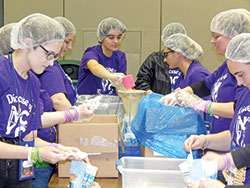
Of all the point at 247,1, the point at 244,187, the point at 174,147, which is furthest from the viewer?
the point at 247,1

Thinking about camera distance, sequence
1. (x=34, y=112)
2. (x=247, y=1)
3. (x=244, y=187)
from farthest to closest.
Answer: (x=247, y=1) → (x=34, y=112) → (x=244, y=187)

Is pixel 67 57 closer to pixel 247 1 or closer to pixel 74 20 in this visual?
pixel 74 20

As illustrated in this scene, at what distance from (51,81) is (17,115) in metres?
0.67

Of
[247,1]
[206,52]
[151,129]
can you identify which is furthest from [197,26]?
[151,129]

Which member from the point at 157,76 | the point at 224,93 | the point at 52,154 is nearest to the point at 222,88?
the point at 224,93

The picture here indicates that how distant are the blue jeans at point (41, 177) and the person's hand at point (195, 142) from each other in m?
0.84

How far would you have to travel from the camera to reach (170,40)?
299 cm

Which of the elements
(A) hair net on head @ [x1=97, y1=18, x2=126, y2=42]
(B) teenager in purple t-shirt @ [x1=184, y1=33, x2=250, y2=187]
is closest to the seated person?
(A) hair net on head @ [x1=97, y1=18, x2=126, y2=42]

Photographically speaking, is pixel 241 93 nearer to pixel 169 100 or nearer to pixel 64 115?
pixel 169 100

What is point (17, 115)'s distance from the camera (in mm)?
1623

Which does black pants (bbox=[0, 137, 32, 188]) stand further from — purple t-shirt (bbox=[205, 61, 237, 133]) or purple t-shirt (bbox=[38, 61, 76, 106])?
purple t-shirt (bbox=[205, 61, 237, 133])

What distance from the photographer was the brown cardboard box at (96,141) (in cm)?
184

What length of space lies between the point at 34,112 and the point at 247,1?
175 inches

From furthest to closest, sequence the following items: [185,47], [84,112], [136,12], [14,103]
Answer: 1. [136,12]
2. [185,47]
3. [84,112]
4. [14,103]
